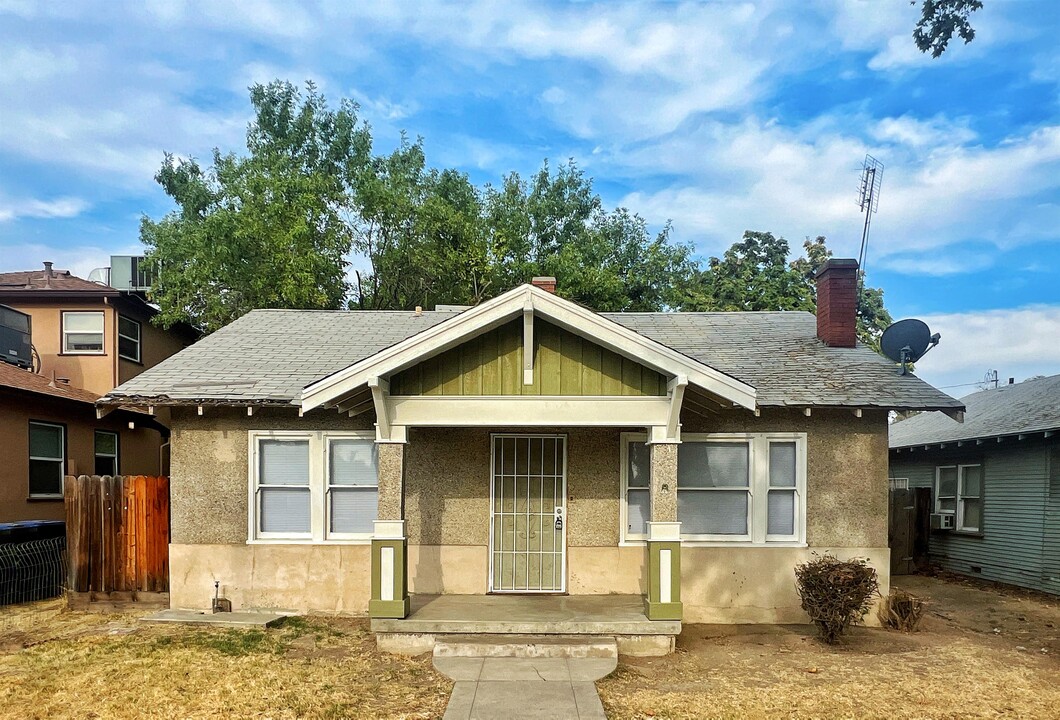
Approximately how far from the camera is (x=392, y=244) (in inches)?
981

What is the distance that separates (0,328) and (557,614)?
14.8 metres

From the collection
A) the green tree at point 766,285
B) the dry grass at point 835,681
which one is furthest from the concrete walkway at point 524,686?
the green tree at point 766,285

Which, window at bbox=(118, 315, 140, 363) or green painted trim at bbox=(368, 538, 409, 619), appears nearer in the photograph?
green painted trim at bbox=(368, 538, 409, 619)

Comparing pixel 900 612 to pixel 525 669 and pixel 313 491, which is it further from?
pixel 313 491

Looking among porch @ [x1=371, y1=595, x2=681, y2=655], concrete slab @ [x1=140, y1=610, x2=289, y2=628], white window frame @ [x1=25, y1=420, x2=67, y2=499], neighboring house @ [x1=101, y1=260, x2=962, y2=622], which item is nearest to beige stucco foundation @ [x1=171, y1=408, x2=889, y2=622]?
neighboring house @ [x1=101, y1=260, x2=962, y2=622]

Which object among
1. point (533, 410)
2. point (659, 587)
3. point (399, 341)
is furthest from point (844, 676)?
point (399, 341)

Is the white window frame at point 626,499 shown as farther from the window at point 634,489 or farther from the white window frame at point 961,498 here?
the white window frame at point 961,498

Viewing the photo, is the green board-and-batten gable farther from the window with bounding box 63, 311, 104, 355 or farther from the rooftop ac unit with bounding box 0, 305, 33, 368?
the window with bounding box 63, 311, 104, 355

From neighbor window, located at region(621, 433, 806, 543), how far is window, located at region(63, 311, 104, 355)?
49.6 ft

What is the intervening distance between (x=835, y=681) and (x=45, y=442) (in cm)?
1466

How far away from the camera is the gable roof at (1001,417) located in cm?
1302

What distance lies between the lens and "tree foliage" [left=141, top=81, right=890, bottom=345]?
21359mm

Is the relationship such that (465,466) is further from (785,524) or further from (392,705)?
(785,524)

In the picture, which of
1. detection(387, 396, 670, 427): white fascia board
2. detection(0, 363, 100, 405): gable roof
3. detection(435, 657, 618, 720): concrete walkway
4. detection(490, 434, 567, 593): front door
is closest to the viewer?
detection(435, 657, 618, 720): concrete walkway
